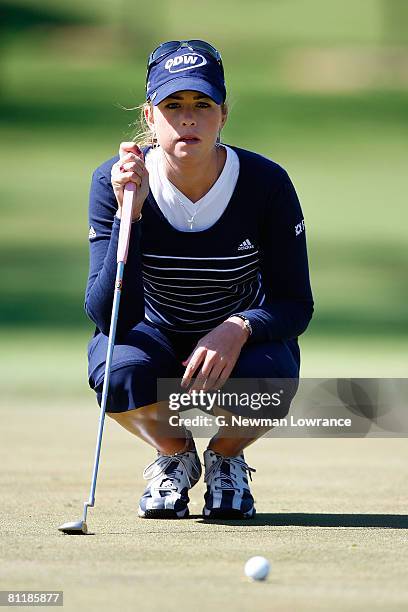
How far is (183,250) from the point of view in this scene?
4488mm

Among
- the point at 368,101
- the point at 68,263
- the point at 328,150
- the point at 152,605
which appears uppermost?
the point at 368,101

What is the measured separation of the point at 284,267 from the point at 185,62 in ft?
2.40

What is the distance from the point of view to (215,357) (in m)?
4.27

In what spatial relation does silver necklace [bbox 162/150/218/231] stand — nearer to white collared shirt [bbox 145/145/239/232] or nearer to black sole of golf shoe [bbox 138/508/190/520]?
white collared shirt [bbox 145/145/239/232]

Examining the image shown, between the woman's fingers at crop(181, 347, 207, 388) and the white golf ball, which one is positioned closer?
the white golf ball

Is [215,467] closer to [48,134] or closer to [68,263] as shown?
[68,263]

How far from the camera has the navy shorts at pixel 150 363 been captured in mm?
4359

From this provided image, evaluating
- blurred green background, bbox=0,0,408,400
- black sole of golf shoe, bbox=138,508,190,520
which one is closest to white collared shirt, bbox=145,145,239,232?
black sole of golf shoe, bbox=138,508,190,520

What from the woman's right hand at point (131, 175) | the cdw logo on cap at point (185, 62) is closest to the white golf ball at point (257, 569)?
the woman's right hand at point (131, 175)

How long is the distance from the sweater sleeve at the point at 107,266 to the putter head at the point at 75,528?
29.1 inches

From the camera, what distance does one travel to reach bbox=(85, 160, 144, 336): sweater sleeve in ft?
14.3

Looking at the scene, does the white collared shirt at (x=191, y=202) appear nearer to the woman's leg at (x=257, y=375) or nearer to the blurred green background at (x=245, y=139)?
the woman's leg at (x=257, y=375)

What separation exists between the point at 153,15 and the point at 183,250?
24161mm

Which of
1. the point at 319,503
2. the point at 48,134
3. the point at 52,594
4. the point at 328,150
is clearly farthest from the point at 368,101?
the point at 52,594
